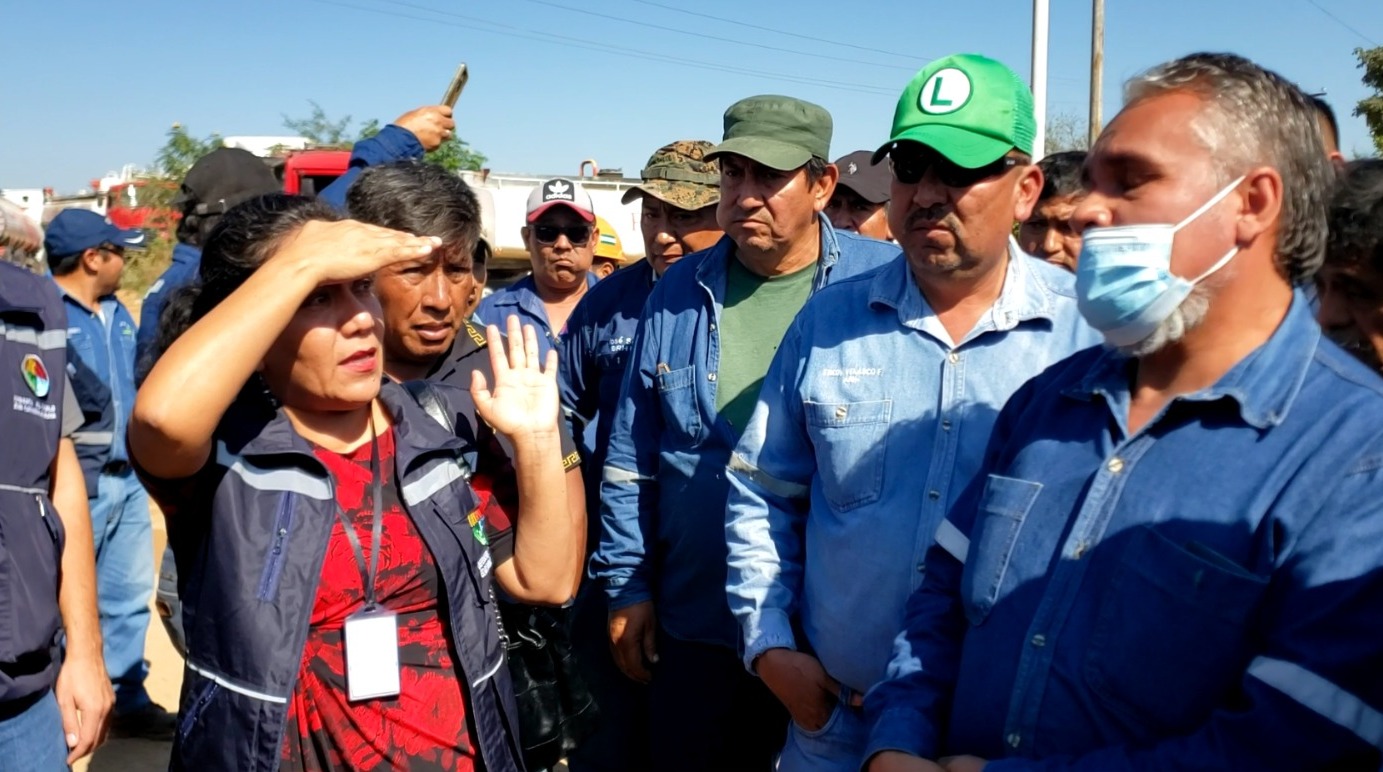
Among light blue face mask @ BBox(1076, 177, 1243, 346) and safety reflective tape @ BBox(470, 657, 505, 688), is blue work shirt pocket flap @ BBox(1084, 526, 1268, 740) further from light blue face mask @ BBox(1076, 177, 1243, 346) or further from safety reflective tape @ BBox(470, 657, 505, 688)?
safety reflective tape @ BBox(470, 657, 505, 688)

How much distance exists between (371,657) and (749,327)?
163cm

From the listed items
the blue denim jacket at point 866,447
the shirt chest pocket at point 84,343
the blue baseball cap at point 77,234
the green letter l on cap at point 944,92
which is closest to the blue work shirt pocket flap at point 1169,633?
A: the blue denim jacket at point 866,447

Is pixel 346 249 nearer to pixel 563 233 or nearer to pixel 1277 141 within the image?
pixel 1277 141

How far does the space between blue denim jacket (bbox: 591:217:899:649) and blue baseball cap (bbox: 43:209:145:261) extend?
14.5 ft

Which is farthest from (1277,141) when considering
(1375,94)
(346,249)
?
(1375,94)

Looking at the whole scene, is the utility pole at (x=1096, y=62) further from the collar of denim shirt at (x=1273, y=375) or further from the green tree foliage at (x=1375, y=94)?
the collar of denim shirt at (x=1273, y=375)

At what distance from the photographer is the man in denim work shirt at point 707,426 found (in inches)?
131

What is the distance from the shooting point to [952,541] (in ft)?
6.89

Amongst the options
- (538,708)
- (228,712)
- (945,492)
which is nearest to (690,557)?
(538,708)

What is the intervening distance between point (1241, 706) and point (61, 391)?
2722mm

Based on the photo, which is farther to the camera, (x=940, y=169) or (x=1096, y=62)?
(x=1096, y=62)

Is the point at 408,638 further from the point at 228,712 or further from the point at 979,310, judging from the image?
the point at 979,310

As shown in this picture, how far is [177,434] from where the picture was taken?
203 cm

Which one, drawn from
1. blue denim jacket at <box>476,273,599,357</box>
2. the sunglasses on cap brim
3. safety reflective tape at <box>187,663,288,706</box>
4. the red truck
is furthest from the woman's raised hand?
the red truck
